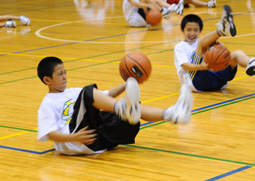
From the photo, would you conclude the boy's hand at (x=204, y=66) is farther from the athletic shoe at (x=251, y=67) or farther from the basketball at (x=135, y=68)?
the basketball at (x=135, y=68)

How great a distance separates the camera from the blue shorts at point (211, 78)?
210 inches

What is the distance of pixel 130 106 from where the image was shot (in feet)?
10.7

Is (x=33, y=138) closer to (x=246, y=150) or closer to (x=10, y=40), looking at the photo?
(x=246, y=150)

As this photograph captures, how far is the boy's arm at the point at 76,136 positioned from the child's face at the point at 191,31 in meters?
2.20

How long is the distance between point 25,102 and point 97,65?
1.95 metres

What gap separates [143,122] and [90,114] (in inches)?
40.4

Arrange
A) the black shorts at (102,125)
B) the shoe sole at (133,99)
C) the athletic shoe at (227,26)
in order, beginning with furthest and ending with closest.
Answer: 1. the athletic shoe at (227,26)
2. the black shorts at (102,125)
3. the shoe sole at (133,99)

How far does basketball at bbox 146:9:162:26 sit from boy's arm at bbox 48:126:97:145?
23.4ft

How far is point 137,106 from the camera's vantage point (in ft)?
10.8

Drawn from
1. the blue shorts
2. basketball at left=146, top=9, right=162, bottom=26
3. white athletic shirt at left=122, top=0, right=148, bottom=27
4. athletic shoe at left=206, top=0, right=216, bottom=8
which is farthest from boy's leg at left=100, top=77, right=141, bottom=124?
athletic shoe at left=206, top=0, right=216, bottom=8

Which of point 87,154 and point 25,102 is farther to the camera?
point 25,102

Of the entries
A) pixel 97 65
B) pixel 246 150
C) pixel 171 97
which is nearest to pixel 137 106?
pixel 246 150

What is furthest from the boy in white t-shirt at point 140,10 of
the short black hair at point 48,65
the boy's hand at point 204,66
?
the short black hair at point 48,65

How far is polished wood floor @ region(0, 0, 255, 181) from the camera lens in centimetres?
331
